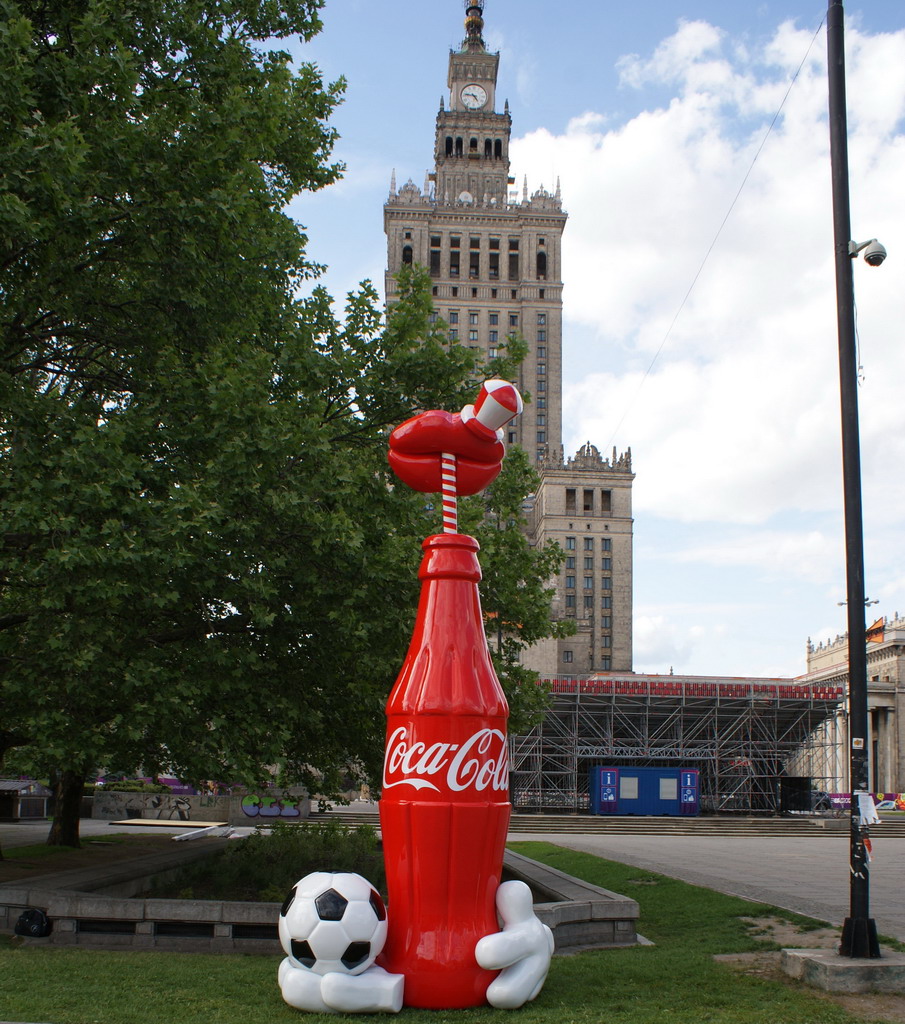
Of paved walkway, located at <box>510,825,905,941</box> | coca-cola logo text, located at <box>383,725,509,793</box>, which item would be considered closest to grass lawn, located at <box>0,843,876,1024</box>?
coca-cola logo text, located at <box>383,725,509,793</box>

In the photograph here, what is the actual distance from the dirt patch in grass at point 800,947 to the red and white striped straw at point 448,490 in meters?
5.07

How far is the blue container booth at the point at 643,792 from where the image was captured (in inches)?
1699

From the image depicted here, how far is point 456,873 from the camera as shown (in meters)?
7.53

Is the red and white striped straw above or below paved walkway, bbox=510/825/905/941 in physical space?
above

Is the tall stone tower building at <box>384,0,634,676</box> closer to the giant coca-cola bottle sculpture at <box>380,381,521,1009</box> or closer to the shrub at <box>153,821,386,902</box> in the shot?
the shrub at <box>153,821,386,902</box>

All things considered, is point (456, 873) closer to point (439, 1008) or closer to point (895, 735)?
point (439, 1008)

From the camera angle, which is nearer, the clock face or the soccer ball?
the soccer ball

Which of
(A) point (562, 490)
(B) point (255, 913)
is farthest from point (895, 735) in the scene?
(B) point (255, 913)

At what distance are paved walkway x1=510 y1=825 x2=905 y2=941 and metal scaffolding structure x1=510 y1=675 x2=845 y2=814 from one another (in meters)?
15.7

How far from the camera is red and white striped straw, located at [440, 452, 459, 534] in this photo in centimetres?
850

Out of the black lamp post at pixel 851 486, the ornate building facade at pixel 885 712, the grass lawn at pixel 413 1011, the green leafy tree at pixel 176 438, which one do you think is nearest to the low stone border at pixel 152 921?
the grass lawn at pixel 413 1011

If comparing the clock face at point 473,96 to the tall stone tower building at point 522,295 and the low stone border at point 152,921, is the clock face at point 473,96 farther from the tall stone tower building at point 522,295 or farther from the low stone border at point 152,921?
the low stone border at point 152,921

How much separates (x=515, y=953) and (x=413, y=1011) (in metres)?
0.88

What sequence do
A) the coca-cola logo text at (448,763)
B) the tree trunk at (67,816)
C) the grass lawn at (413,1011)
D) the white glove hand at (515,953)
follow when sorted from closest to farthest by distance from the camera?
the grass lawn at (413,1011)
the white glove hand at (515,953)
the coca-cola logo text at (448,763)
the tree trunk at (67,816)
